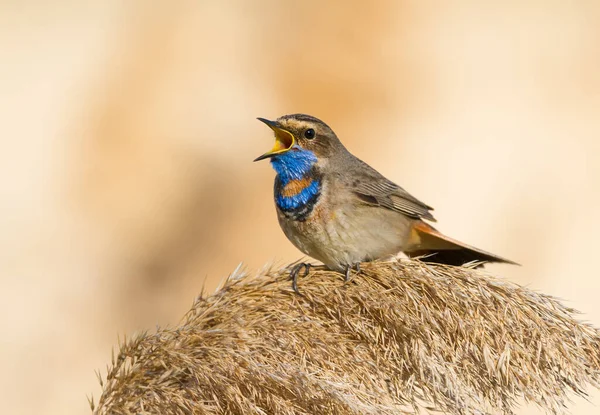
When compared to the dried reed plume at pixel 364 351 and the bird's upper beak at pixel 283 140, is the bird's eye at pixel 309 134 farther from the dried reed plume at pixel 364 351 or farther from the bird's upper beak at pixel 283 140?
the dried reed plume at pixel 364 351

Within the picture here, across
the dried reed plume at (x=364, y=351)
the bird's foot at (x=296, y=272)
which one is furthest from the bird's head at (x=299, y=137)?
the dried reed plume at (x=364, y=351)

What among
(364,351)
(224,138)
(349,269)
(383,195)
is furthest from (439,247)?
(224,138)

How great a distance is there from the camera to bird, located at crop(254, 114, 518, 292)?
3.88m

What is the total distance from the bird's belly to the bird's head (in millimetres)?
283

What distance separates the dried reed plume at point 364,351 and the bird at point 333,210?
78cm

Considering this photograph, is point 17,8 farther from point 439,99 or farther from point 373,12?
point 439,99

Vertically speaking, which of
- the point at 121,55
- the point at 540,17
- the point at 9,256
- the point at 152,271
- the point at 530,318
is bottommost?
the point at 530,318

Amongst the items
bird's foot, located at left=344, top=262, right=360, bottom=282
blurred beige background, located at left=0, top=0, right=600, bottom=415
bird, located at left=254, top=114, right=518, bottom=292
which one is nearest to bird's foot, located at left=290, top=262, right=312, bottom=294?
bird's foot, located at left=344, top=262, right=360, bottom=282

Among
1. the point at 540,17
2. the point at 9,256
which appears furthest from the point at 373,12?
the point at 9,256

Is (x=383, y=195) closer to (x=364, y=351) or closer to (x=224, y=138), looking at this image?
(x=364, y=351)

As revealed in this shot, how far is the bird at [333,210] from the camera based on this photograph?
12.7ft

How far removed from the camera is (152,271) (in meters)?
6.31

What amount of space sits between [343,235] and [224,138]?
297cm

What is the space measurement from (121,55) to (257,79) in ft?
3.39
